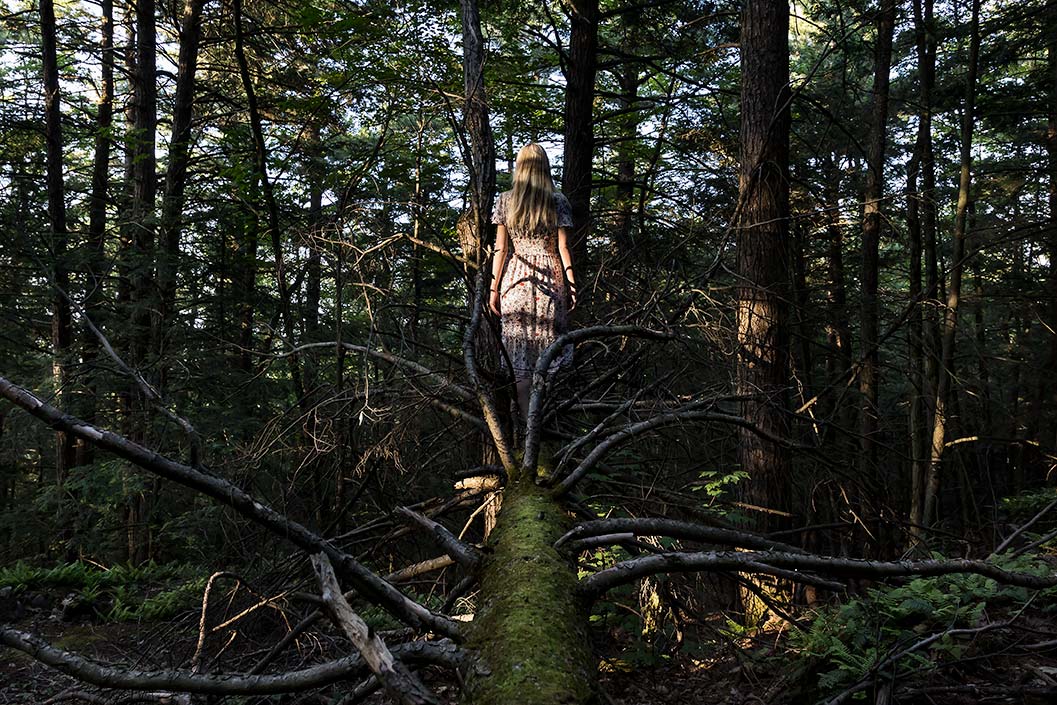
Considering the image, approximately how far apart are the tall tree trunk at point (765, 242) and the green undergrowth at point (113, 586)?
249 inches

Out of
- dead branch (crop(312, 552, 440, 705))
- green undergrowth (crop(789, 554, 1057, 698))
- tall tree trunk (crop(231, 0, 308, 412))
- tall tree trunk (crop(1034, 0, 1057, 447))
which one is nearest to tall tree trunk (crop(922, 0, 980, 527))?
green undergrowth (crop(789, 554, 1057, 698))

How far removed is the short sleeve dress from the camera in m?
5.20

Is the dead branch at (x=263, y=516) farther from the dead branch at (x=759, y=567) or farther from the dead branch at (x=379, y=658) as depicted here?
the dead branch at (x=759, y=567)

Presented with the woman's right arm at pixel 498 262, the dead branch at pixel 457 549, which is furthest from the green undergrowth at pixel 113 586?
the dead branch at pixel 457 549

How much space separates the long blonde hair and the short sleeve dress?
2.8 inches

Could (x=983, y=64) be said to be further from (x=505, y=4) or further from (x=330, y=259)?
(x=330, y=259)

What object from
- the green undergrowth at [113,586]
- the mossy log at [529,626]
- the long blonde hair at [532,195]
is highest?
the long blonde hair at [532,195]

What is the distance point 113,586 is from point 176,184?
18.9ft

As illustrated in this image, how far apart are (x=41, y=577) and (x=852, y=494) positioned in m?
9.40

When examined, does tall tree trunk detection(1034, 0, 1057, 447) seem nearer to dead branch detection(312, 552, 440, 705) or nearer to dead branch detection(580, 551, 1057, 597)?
dead branch detection(580, 551, 1057, 597)

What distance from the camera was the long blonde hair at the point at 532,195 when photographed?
5277 mm

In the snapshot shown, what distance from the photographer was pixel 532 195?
17.4 feet

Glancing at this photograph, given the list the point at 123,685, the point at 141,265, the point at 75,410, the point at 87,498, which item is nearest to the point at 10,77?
the point at 141,265

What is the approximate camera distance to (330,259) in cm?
483
